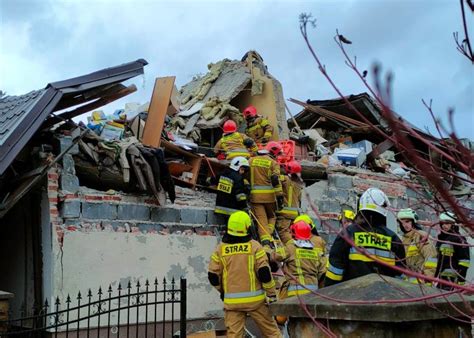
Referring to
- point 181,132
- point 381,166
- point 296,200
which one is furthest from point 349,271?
point 381,166

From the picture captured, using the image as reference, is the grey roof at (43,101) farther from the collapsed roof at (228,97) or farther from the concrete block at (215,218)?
the collapsed roof at (228,97)

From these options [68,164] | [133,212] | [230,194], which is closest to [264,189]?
[230,194]

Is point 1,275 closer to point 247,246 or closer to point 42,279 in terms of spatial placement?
point 42,279

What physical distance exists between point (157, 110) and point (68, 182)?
9.63 feet

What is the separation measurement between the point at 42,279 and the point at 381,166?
8757mm

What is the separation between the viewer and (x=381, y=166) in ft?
48.0

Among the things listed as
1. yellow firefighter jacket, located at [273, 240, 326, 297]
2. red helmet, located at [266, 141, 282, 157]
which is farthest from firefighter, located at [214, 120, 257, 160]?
yellow firefighter jacket, located at [273, 240, 326, 297]

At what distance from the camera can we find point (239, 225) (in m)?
7.60

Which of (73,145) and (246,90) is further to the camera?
(246,90)

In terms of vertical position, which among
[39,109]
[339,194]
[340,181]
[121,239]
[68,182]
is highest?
[39,109]

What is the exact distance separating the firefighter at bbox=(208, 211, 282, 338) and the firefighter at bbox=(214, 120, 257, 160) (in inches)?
164

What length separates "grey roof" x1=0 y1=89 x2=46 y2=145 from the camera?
8070 millimetres

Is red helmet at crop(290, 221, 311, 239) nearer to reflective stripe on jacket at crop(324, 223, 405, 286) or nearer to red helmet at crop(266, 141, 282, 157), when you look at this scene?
reflective stripe on jacket at crop(324, 223, 405, 286)

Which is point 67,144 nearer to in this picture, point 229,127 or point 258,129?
point 229,127
